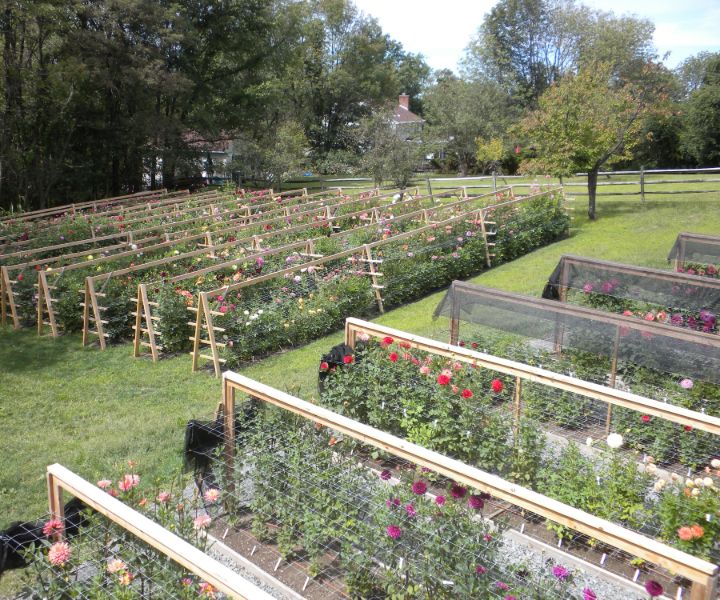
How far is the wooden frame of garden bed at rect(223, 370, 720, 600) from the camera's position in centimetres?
237

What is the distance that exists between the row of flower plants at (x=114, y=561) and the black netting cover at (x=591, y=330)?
146 inches

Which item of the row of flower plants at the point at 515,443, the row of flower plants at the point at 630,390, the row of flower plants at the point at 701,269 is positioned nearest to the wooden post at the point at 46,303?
the row of flower plants at the point at 515,443

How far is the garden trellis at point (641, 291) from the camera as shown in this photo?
688 centimetres

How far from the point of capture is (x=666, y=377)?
18.6ft

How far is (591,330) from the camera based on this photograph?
19.2 feet

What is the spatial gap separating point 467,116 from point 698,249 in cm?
2339

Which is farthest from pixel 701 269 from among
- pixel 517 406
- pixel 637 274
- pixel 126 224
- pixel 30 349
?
pixel 126 224

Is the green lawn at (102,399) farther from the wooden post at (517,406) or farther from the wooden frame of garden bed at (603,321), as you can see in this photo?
the wooden post at (517,406)

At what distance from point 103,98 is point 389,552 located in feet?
75.2

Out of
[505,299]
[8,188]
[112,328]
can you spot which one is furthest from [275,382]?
[8,188]

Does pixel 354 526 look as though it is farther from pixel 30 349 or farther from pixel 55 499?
pixel 30 349

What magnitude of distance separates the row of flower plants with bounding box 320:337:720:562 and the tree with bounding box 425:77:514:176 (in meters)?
25.8

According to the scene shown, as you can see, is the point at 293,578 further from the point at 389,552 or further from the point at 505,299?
the point at 505,299

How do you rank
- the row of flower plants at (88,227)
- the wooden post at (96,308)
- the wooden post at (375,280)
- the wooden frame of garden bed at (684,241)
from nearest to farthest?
the wooden post at (96,308) < the wooden frame of garden bed at (684,241) < the wooden post at (375,280) < the row of flower plants at (88,227)
